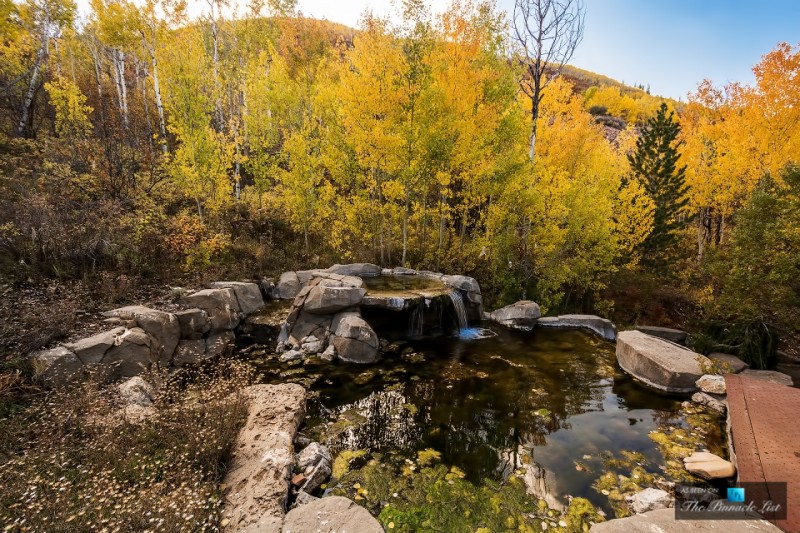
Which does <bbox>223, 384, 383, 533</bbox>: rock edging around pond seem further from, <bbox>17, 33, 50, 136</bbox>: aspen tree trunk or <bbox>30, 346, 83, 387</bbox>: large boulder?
<bbox>17, 33, 50, 136</bbox>: aspen tree trunk

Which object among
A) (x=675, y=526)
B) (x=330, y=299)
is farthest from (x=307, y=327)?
(x=675, y=526)

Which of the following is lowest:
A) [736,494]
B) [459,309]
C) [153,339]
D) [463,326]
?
[463,326]

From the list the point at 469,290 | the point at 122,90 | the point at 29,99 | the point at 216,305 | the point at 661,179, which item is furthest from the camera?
the point at 122,90

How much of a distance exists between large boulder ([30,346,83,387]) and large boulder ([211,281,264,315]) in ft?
19.1

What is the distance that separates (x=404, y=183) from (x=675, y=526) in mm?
14222

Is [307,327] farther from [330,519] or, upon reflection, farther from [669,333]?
[669,333]

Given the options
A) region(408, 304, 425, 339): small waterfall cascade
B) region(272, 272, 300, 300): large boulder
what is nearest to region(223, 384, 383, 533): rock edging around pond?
region(408, 304, 425, 339): small waterfall cascade

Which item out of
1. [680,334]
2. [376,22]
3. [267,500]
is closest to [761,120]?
[680,334]

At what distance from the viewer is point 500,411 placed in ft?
26.6

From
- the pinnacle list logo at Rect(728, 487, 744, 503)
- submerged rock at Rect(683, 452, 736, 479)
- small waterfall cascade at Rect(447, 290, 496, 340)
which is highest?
the pinnacle list logo at Rect(728, 487, 744, 503)

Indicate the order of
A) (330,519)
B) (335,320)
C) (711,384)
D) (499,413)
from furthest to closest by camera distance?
1. (335,320)
2. (711,384)
3. (499,413)
4. (330,519)

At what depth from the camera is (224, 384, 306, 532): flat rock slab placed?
4.57m

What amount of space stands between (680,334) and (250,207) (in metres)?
21.1

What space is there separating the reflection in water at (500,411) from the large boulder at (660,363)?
1.54 ft
